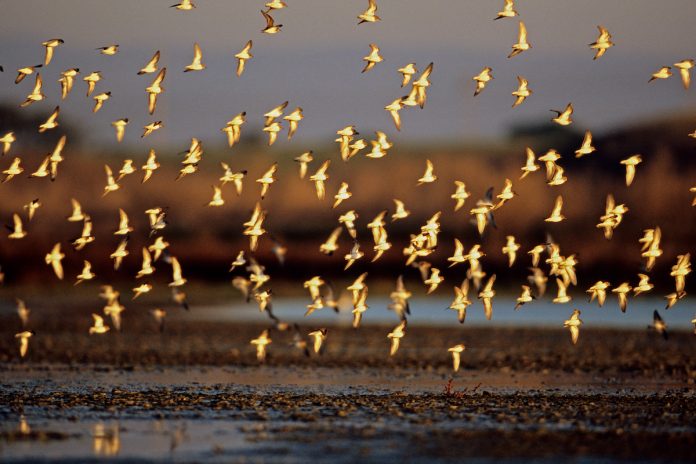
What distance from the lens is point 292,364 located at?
4734 centimetres

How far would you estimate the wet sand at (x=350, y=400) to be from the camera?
28.1 metres

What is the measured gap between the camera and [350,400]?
35.5m

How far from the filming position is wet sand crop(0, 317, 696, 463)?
2814cm

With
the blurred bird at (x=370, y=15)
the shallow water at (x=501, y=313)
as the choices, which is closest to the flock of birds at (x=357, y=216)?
the blurred bird at (x=370, y=15)

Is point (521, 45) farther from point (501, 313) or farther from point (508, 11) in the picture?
point (501, 313)

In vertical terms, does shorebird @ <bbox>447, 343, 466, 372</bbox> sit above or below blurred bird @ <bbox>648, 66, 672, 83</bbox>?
below

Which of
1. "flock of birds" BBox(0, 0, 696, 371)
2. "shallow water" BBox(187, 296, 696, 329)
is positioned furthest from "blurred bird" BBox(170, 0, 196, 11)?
"shallow water" BBox(187, 296, 696, 329)

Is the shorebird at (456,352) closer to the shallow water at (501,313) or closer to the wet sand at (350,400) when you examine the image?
the wet sand at (350,400)

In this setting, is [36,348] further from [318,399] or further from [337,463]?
[337,463]

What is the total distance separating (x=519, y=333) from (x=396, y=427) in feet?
97.4

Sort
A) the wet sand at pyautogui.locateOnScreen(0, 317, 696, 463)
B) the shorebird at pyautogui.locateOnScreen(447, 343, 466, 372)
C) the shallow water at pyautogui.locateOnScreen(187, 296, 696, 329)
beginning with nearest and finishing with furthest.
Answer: the wet sand at pyautogui.locateOnScreen(0, 317, 696, 463) → the shorebird at pyautogui.locateOnScreen(447, 343, 466, 372) → the shallow water at pyautogui.locateOnScreen(187, 296, 696, 329)

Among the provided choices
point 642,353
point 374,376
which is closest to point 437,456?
point 374,376

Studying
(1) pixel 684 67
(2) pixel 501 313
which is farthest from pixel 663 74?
(2) pixel 501 313

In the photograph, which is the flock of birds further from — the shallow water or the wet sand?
the shallow water
